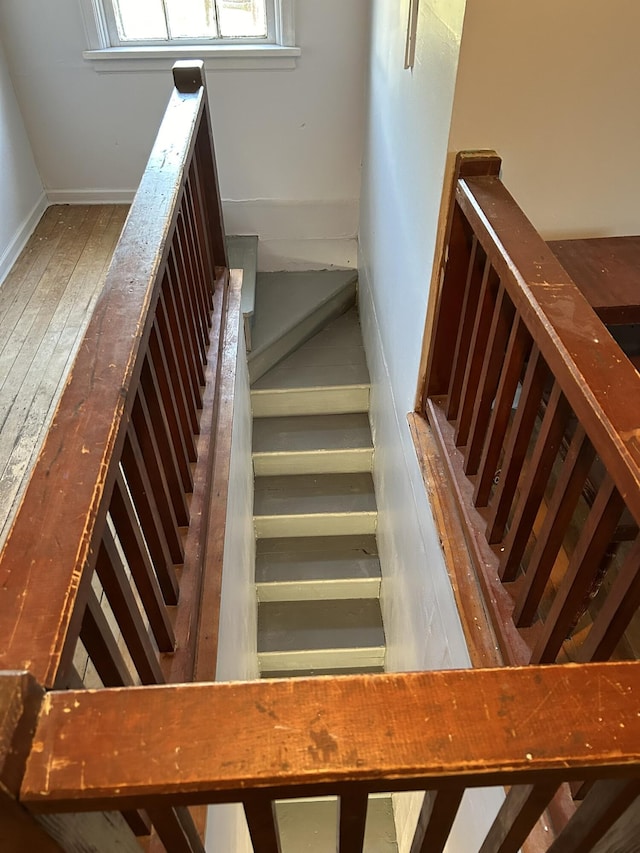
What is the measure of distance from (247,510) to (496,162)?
1.75 metres

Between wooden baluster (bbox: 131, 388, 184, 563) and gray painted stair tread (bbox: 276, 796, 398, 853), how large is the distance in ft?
5.78

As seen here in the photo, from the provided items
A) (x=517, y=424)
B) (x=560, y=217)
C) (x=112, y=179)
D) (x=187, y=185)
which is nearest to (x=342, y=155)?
(x=112, y=179)

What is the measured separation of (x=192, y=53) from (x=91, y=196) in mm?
947

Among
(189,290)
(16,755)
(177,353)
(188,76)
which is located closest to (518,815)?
(16,755)

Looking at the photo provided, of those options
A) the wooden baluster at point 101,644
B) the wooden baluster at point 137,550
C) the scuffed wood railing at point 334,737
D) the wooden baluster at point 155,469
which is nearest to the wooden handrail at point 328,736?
the scuffed wood railing at point 334,737

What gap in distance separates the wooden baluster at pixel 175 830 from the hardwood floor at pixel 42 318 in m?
1.24

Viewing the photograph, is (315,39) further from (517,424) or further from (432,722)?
(432,722)

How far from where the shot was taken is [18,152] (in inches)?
128

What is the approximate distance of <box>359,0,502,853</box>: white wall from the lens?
5.18ft

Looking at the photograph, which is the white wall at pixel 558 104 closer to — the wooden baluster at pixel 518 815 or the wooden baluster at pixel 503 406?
the wooden baluster at pixel 503 406

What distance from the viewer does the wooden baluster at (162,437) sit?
1.27m

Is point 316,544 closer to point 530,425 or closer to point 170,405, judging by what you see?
point 170,405

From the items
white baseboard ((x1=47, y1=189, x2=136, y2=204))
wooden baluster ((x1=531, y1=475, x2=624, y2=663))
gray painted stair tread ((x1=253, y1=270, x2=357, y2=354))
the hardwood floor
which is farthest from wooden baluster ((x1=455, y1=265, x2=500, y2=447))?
white baseboard ((x1=47, y1=189, x2=136, y2=204))

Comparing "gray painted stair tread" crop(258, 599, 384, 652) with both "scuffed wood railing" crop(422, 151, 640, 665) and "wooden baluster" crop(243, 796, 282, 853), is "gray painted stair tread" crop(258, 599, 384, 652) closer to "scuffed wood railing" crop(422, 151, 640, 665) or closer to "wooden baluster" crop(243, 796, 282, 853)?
"scuffed wood railing" crop(422, 151, 640, 665)
